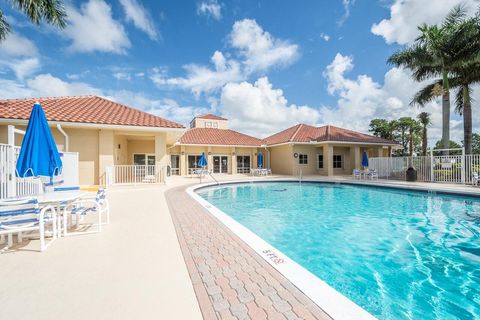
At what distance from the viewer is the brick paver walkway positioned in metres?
2.26

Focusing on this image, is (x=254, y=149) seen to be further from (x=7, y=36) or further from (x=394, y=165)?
(x=7, y=36)

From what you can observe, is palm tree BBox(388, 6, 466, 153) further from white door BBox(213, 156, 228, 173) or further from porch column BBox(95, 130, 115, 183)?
porch column BBox(95, 130, 115, 183)

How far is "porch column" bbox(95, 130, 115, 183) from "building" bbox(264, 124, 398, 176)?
15880 millimetres

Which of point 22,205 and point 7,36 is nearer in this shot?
point 22,205

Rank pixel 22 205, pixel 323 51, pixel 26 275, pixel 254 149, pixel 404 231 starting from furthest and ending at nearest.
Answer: pixel 254 149 < pixel 323 51 < pixel 404 231 < pixel 22 205 < pixel 26 275

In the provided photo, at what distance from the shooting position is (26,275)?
301 centimetres

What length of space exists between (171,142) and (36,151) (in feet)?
56.3

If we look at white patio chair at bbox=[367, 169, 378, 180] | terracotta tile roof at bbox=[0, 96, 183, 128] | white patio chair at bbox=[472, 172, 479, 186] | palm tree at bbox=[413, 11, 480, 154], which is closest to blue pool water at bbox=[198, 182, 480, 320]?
white patio chair at bbox=[472, 172, 479, 186]

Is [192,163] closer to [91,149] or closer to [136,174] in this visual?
[136,174]

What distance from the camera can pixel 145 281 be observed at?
9.36 ft

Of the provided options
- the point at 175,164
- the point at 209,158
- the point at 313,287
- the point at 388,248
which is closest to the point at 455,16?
the point at 388,248

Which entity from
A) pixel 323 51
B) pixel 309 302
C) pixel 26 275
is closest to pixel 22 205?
pixel 26 275

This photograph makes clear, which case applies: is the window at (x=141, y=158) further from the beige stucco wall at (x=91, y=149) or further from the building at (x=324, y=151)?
the building at (x=324, y=151)

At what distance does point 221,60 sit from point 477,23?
18.4 metres
